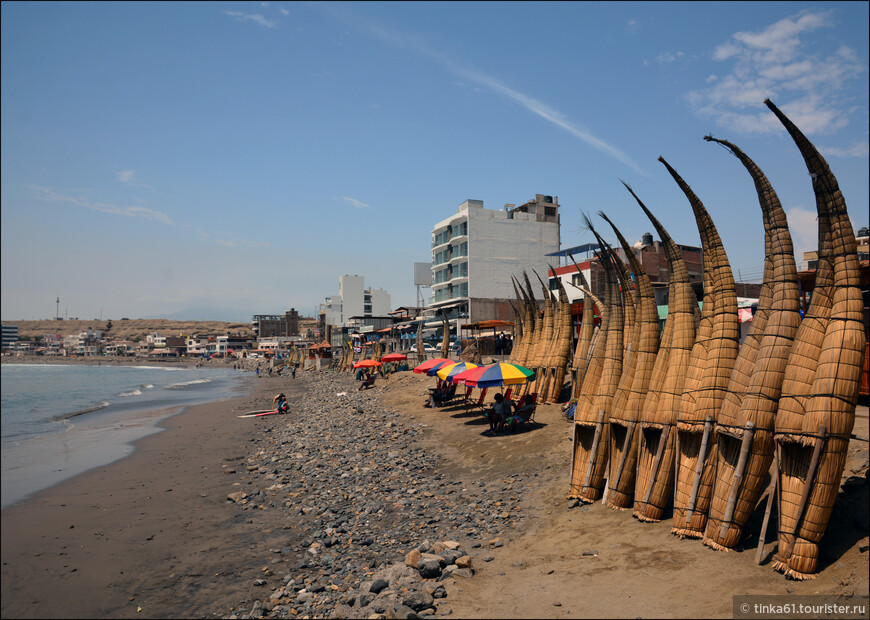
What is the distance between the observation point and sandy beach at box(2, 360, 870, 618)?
6.13 metres

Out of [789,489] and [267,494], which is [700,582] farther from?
[267,494]

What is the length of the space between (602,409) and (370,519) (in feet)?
17.0

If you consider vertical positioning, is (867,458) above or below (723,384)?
below

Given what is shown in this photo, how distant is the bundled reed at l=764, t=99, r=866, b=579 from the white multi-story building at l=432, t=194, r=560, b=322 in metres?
50.6

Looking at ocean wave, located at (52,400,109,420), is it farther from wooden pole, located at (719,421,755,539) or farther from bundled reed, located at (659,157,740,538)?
wooden pole, located at (719,421,755,539)

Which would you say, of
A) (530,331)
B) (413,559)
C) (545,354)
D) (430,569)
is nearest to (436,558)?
(430,569)

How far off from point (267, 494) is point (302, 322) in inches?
7316

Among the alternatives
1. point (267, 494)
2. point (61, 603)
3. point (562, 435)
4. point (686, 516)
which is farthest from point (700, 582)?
point (267, 494)

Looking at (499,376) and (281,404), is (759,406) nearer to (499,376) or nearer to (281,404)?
(499,376)

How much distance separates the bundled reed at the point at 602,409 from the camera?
30.4ft

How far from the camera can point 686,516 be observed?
24.0ft

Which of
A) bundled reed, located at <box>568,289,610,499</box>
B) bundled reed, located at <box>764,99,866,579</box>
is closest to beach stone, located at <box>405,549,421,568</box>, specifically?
bundled reed, located at <box>568,289,610,499</box>

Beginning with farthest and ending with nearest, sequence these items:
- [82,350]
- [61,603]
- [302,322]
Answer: [302,322]
[82,350]
[61,603]

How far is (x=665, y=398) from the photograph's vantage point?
8.26 meters
